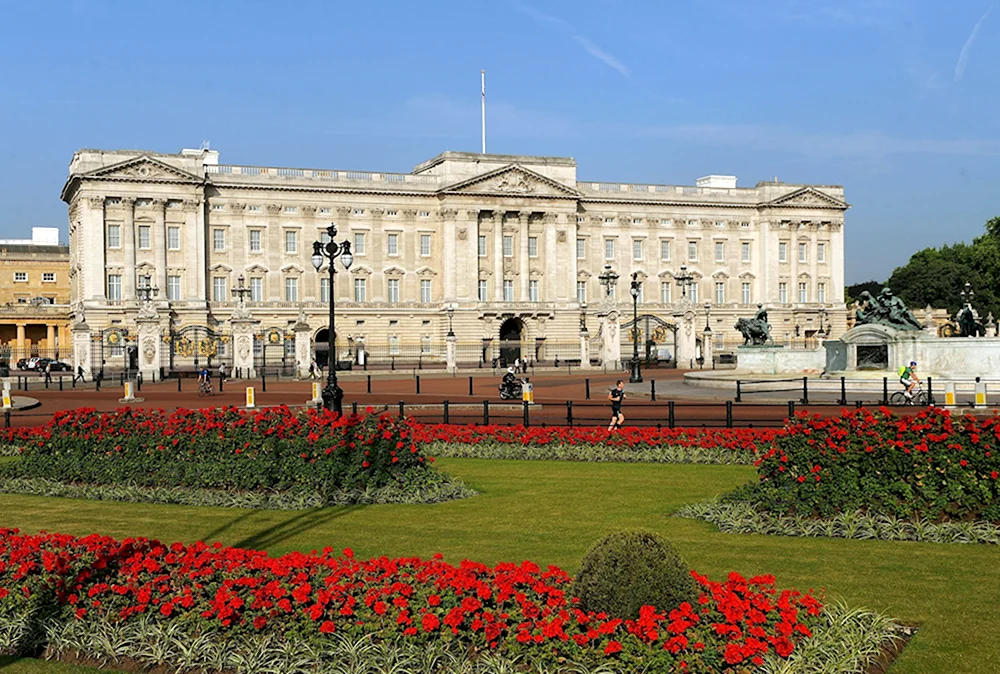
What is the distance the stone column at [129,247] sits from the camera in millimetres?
84000

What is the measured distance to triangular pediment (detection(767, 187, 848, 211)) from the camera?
342ft

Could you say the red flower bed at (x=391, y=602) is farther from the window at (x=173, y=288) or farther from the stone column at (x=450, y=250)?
the stone column at (x=450, y=250)

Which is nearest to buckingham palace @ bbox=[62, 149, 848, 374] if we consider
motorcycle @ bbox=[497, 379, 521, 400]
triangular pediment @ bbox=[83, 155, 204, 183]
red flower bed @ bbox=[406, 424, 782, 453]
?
triangular pediment @ bbox=[83, 155, 204, 183]

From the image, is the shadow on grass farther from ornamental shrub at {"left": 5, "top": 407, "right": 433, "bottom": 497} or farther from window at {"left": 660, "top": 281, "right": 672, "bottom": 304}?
window at {"left": 660, "top": 281, "right": 672, "bottom": 304}

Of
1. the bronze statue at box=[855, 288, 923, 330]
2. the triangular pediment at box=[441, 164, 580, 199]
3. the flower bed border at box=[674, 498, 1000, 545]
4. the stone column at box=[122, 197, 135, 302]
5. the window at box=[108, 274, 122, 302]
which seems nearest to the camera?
the flower bed border at box=[674, 498, 1000, 545]

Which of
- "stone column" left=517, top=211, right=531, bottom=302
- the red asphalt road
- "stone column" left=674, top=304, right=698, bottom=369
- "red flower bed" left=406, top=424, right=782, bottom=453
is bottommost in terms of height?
the red asphalt road

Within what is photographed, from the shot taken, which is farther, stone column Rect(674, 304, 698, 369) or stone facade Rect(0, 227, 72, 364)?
stone facade Rect(0, 227, 72, 364)

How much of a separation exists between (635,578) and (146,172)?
8194cm

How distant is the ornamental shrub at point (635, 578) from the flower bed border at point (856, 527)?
543 cm

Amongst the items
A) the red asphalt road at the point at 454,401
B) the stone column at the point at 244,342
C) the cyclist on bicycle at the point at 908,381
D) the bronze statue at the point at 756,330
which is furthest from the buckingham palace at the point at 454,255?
the cyclist on bicycle at the point at 908,381

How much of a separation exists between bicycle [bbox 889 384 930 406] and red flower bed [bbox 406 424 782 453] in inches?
460

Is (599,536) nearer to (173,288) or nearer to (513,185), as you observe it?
(173,288)

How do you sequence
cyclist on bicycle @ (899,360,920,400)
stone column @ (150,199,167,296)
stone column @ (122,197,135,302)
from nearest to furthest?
1. cyclist on bicycle @ (899,360,920,400)
2. stone column @ (122,197,135,302)
3. stone column @ (150,199,167,296)

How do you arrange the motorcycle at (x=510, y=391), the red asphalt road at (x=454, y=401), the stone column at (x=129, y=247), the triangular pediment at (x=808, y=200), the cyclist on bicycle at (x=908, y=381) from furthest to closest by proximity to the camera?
the triangular pediment at (x=808, y=200) → the stone column at (x=129, y=247) → the motorcycle at (x=510, y=391) → the cyclist on bicycle at (x=908, y=381) → the red asphalt road at (x=454, y=401)
